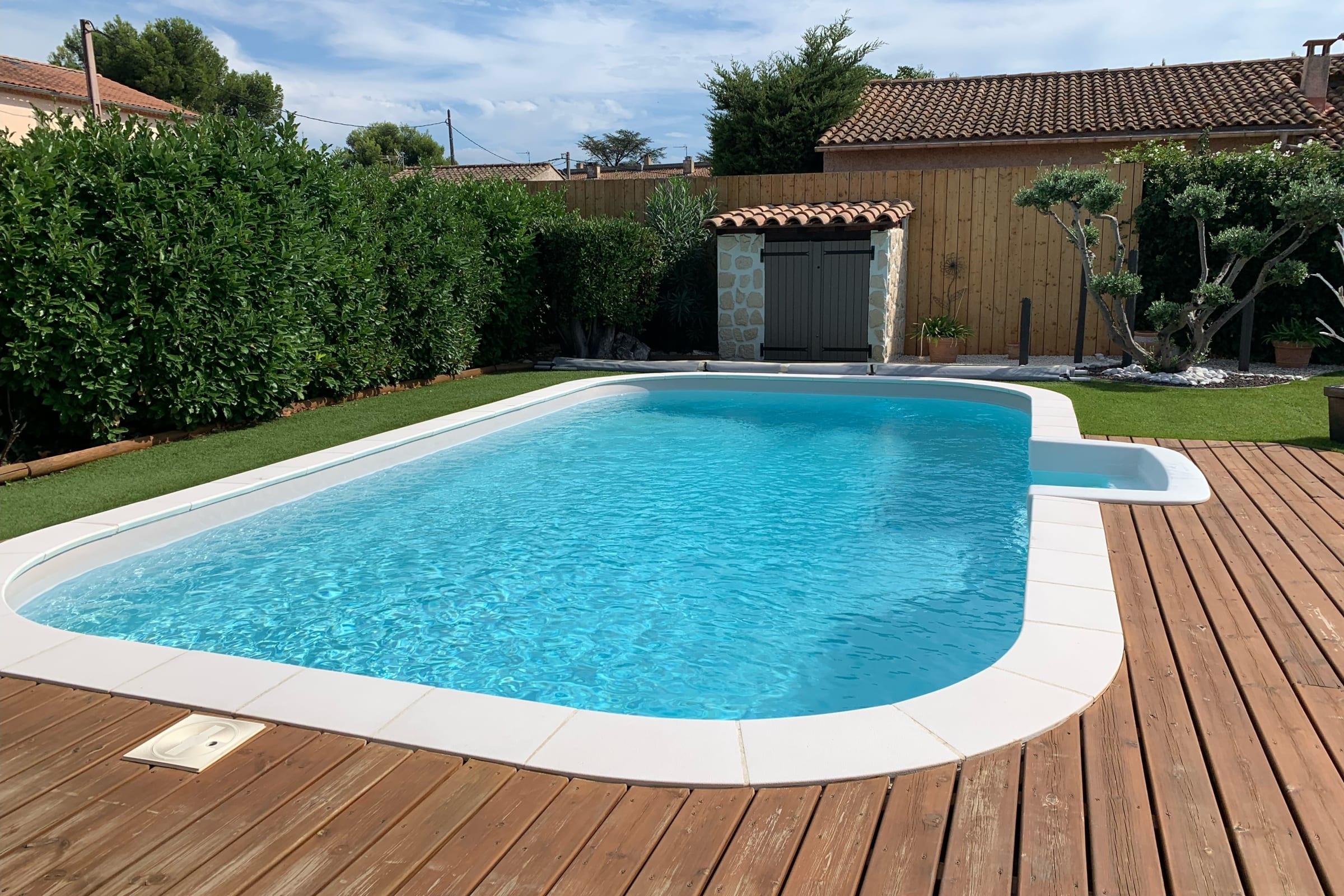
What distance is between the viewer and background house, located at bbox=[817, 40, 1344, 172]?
17234 millimetres

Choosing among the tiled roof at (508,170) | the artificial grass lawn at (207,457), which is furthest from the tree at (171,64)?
the artificial grass lawn at (207,457)

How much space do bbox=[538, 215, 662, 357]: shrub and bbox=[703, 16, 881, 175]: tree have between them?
7.89 m

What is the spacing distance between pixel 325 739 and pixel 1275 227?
13.5 meters

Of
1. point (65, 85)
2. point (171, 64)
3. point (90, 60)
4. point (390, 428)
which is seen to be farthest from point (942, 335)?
point (171, 64)

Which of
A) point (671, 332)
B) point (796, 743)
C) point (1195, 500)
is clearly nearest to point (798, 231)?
Answer: point (671, 332)

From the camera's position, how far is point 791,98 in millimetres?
19906

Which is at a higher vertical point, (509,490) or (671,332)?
(671,332)

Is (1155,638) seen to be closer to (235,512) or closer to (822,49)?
(235,512)

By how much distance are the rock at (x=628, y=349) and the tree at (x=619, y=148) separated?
5505 centimetres

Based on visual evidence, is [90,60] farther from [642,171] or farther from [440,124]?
[440,124]

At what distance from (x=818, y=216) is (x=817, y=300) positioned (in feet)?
3.91

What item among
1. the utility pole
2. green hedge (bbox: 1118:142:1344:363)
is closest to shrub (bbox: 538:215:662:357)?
green hedge (bbox: 1118:142:1344:363)

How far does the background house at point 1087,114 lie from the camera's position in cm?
1723

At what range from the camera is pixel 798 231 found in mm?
13102
